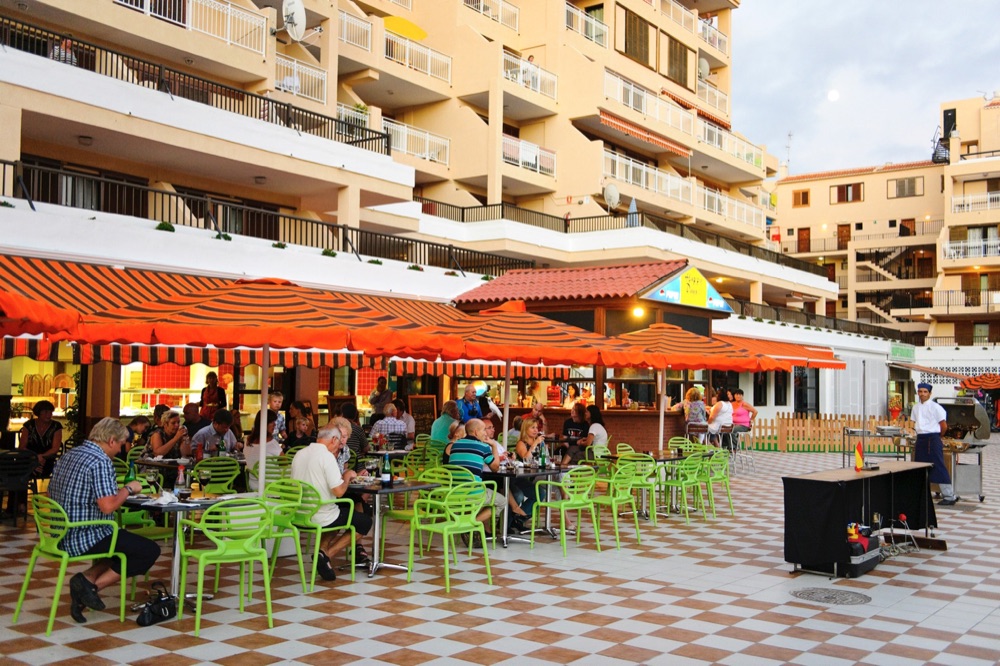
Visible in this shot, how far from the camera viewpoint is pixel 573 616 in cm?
777

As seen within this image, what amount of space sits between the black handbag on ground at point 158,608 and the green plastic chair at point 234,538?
80mm

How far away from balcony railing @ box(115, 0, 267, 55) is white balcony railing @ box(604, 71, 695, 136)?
1473 cm

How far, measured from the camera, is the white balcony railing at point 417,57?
96.6 feet

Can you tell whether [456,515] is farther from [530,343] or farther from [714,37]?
[714,37]

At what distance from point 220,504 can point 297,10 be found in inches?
704

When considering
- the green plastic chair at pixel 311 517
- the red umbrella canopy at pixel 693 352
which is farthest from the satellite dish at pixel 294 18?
the green plastic chair at pixel 311 517

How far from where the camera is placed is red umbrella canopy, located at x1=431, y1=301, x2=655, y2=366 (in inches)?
446

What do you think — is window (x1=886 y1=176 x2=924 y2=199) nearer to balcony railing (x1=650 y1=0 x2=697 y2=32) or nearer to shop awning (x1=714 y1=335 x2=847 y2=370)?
balcony railing (x1=650 y1=0 x2=697 y2=32)

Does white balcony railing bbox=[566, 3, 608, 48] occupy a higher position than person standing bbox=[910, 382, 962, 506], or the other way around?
white balcony railing bbox=[566, 3, 608, 48]

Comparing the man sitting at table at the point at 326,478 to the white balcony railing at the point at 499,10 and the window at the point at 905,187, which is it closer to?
the white balcony railing at the point at 499,10

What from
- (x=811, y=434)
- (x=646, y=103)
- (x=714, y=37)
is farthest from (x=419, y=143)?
(x=714, y=37)

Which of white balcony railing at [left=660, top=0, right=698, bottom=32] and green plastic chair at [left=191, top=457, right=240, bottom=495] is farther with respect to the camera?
white balcony railing at [left=660, top=0, right=698, bottom=32]

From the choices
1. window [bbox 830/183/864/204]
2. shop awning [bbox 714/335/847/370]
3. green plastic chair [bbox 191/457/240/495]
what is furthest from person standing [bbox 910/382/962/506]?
window [bbox 830/183/864/204]

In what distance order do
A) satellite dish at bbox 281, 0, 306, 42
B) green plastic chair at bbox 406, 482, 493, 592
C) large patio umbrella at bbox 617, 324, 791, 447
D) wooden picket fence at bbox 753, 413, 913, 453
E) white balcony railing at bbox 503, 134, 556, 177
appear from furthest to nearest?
white balcony railing at bbox 503, 134, 556, 177 < wooden picket fence at bbox 753, 413, 913, 453 < satellite dish at bbox 281, 0, 306, 42 < large patio umbrella at bbox 617, 324, 791, 447 < green plastic chair at bbox 406, 482, 493, 592
